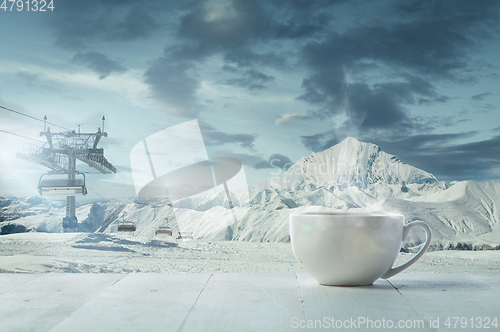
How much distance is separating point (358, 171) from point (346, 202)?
82.0 inches

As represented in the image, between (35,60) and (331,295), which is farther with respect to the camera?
(35,60)

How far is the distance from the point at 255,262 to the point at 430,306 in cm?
589

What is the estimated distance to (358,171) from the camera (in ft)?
50.4

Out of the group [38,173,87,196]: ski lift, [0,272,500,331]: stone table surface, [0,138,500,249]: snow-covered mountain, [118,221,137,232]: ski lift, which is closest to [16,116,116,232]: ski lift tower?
[38,173,87,196]: ski lift

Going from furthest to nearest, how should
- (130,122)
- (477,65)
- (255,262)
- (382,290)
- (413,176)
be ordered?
(413,176), (255,262), (477,65), (130,122), (382,290)

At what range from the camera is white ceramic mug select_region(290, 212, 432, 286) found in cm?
77

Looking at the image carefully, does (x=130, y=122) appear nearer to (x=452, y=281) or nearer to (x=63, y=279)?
(x=63, y=279)

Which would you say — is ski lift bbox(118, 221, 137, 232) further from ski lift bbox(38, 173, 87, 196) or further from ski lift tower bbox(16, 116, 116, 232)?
ski lift bbox(38, 173, 87, 196)

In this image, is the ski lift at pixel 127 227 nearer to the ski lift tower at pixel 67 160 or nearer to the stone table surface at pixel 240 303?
the ski lift tower at pixel 67 160

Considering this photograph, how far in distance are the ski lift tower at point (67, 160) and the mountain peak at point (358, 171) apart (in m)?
6.97

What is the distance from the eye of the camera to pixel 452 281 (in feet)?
3.13

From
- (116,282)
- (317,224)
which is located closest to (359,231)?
(317,224)

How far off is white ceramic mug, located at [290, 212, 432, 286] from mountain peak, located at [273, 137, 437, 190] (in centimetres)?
1243

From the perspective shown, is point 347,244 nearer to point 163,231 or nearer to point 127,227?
point 127,227
